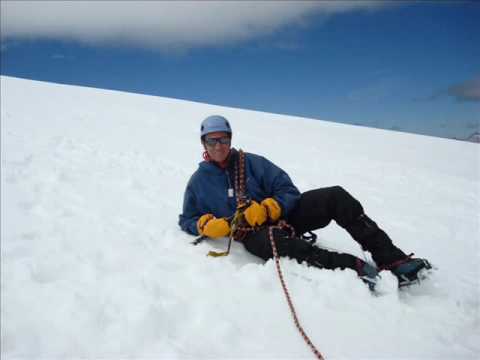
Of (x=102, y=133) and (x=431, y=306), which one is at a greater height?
(x=102, y=133)

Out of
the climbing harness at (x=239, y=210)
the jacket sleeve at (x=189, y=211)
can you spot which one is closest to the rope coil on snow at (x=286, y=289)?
the climbing harness at (x=239, y=210)

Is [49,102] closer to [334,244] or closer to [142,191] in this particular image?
[142,191]

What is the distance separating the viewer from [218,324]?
7.41 ft

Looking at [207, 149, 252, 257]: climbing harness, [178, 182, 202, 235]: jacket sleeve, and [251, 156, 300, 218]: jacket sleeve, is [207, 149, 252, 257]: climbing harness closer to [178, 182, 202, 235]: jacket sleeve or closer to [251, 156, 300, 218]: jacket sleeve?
[251, 156, 300, 218]: jacket sleeve

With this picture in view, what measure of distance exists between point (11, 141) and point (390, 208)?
280 inches

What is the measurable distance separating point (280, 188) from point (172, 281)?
4.50 feet

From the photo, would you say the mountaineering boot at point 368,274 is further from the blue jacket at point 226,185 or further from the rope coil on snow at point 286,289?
the blue jacket at point 226,185

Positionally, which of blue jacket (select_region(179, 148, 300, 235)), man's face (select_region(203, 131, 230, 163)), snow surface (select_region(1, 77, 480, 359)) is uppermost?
man's face (select_region(203, 131, 230, 163))

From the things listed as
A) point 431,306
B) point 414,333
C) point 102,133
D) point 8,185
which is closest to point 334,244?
point 431,306

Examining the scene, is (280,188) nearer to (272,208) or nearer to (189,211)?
(272,208)

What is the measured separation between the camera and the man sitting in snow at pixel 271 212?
2777 mm

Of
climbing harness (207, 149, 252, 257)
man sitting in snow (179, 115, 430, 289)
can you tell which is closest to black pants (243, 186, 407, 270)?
man sitting in snow (179, 115, 430, 289)

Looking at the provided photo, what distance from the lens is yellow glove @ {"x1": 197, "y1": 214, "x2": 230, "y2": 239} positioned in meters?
3.17

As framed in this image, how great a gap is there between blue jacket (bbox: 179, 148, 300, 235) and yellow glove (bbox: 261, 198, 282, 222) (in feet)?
0.68
